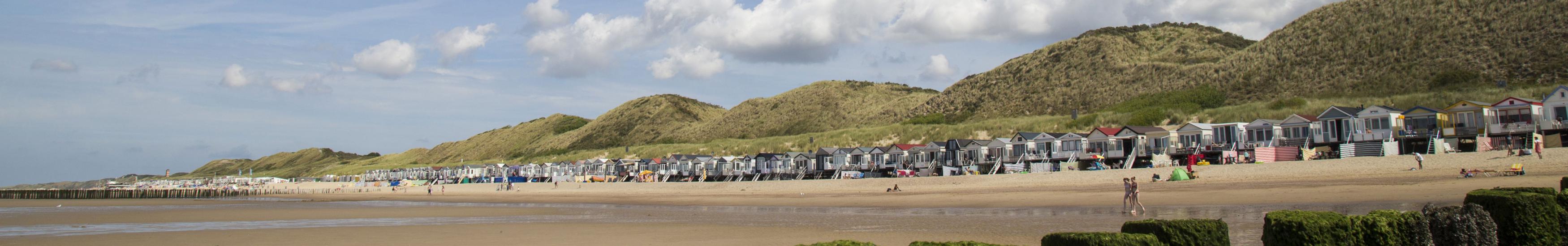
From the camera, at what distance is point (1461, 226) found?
28.0 ft

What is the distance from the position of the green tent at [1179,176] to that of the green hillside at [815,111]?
67.2 meters

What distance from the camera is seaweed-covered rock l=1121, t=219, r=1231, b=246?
7914mm

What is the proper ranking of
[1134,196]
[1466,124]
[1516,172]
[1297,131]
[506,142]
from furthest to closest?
1. [506,142]
2. [1297,131]
3. [1466,124]
4. [1516,172]
5. [1134,196]

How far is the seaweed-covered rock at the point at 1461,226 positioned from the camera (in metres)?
8.55

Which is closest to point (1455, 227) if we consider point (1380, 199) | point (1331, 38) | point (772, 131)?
point (1380, 199)

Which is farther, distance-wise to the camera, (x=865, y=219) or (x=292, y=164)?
(x=292, y=164)

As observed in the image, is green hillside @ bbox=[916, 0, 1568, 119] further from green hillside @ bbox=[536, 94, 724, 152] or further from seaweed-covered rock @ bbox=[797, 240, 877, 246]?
seaweed-covered rock @ bbox=[797, 240, 877, 246]

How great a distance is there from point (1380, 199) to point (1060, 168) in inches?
910

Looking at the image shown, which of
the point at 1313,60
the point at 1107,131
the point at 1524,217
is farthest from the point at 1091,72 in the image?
the point at 1524,217

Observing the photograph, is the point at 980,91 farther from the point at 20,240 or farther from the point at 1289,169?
the point at 20,240

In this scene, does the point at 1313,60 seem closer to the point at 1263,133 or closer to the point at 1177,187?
the point at 1263,133

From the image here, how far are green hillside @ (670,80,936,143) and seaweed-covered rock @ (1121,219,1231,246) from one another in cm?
9054

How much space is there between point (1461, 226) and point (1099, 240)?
14.7ft

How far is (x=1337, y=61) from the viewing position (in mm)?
65875
